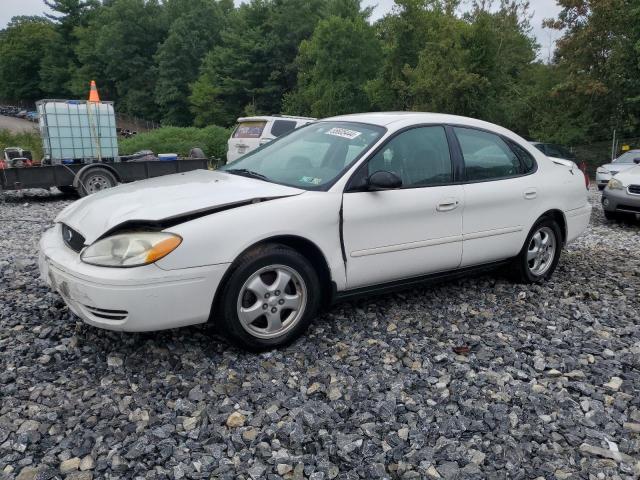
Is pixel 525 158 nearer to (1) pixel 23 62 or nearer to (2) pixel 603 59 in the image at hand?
(2) pixel 603 59

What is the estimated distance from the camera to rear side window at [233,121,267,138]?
13586mm

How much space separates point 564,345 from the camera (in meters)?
3.76

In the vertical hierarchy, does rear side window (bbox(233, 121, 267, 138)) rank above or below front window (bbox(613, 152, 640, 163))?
above

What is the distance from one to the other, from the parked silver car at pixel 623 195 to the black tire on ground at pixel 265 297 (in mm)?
7705

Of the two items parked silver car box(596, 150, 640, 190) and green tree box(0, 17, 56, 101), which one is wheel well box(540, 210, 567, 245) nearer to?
parked silver car box(596, 150, 640, 190)

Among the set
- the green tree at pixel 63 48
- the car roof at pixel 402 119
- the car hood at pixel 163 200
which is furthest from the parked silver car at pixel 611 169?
the green tree at pixel 63 48

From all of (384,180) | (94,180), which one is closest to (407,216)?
(384,180)

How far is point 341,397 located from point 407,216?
4.81 feet

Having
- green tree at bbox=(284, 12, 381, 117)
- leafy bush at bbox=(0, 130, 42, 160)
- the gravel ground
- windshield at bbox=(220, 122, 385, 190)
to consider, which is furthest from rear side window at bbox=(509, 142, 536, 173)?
green tree at bbox=(284, 12, 381, 117)

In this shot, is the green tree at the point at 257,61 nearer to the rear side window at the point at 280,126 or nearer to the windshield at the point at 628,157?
the rear side window at the point at 280,126

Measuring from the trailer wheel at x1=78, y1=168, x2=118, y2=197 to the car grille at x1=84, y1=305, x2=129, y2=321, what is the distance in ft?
28.9

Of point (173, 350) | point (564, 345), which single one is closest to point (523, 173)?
point (564, 345)

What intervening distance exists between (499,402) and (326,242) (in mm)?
1436

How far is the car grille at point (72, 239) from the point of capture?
130 inches
